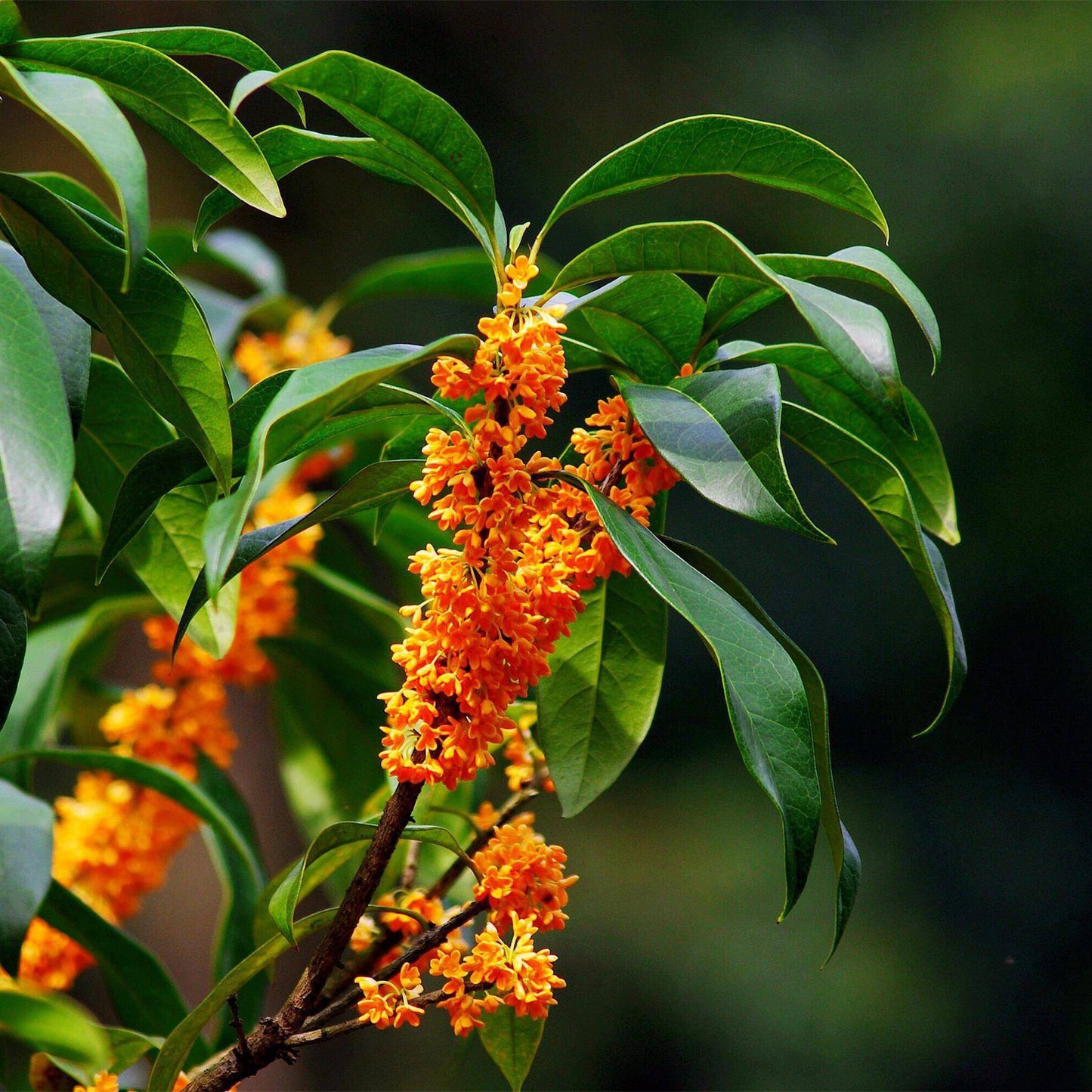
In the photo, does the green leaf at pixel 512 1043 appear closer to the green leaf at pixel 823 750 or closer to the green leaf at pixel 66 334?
the green leaf at pixel 823 750

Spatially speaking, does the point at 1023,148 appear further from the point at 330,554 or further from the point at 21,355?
the point at 21,355

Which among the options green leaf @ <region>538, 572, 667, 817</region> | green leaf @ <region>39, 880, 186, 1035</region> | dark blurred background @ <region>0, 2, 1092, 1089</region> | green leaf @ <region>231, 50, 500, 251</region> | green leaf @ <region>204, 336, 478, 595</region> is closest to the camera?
green leaf @ <region>204, 336, 478, 595</region>

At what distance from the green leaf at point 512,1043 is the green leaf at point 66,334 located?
1.26 ft

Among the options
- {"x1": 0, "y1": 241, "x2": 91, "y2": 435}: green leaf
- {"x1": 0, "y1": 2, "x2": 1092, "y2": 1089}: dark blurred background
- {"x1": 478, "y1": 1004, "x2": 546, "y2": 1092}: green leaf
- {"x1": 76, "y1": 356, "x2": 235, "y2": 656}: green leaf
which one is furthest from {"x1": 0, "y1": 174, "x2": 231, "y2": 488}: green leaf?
{"x1": 0, "y1": 2, "x2": 1092, "y2": 1089}: dark blurred background

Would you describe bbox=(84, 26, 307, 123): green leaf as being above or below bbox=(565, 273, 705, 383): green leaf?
above

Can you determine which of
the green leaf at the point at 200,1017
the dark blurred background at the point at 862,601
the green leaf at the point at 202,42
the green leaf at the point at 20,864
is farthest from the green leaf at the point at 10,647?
the dark blurred background at the point at 862,601

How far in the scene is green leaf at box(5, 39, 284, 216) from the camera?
50 centimetres

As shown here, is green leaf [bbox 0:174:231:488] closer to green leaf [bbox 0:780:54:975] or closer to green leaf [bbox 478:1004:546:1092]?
green leaf [bbox 0:780:54:975]

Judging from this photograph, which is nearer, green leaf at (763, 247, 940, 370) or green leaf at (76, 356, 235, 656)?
green leaf at (763, 247, 940, 370)

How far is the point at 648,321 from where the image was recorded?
0.58m

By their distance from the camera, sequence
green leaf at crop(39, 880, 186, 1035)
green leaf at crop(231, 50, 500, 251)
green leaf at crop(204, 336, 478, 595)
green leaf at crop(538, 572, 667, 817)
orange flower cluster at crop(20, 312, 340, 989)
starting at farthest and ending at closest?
1. orange flower cluster at crop(20, 312, 340, 989)
2. green leaf at crop(39, 880, 186, 1035)
3. green leaf at crop(538, 572, 667, 817)
4. green leaf at crop(231, 50, 500, 251)
5. green leaf at crop(204, 336, 478, 595)

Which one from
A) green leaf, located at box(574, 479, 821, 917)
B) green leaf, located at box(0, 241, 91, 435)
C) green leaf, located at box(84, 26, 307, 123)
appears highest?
green leaf, located at box(84, 26, 307, 123)

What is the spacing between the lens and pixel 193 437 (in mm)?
491

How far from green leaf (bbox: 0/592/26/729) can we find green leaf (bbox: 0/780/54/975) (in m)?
0.05
